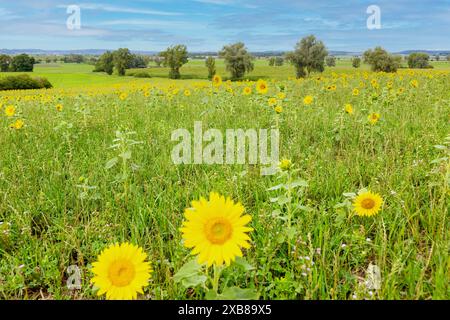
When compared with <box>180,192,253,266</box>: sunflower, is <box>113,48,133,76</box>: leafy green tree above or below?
above

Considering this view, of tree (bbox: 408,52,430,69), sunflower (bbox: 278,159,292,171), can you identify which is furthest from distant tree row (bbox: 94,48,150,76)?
sunflower (bbox: 278,159,292,171)

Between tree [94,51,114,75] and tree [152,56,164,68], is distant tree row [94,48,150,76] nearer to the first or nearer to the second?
tree [94,51,114,75]

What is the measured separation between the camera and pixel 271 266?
1964 mm

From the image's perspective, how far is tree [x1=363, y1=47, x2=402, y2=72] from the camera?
58.1 ft

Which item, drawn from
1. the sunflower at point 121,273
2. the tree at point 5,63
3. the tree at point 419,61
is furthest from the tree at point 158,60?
the tree at point 5,63

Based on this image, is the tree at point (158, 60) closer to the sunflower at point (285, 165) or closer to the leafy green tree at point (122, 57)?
the leafy green tree at point (122, 57)

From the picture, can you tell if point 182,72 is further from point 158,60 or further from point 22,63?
point 22,63

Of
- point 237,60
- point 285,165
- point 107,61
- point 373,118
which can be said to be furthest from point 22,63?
point 285,165

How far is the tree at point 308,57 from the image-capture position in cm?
2022

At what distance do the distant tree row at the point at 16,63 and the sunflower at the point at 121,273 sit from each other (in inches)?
1270

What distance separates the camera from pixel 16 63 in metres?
29.2

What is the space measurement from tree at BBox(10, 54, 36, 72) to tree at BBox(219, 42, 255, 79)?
1937 cm

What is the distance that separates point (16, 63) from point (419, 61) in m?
27.6
